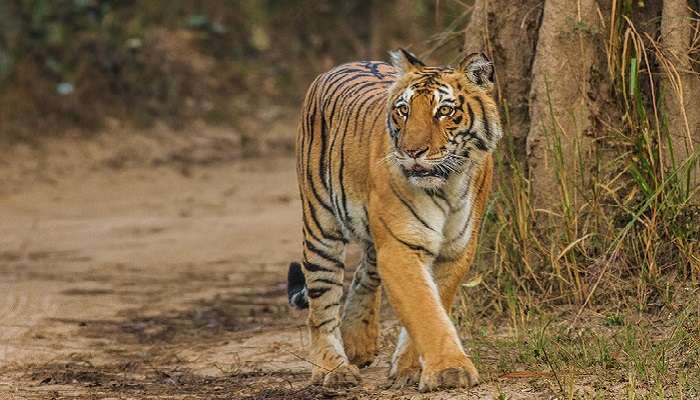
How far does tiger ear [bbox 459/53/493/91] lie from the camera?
4969 mm

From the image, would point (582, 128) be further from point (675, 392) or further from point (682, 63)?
point (675, 392)

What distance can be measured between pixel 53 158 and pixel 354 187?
798cm

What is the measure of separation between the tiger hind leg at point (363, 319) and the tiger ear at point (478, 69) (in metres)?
1.11

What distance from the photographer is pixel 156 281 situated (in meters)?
8.59

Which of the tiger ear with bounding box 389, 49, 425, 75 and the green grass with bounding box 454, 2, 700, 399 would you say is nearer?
the tiger ear with bounding box 389, 49, 425, 75

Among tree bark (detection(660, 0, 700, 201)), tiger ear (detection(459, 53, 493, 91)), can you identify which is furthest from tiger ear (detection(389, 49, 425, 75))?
tree bark (detection(660, 0, 700, 201))

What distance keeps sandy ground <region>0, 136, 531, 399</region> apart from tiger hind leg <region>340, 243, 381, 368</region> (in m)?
0.10

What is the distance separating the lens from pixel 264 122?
14.5 meters

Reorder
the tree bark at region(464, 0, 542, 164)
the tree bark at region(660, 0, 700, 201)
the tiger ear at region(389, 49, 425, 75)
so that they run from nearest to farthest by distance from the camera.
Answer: the tiger ear at region(389, 49, 425, 75), the tree bark at region(660, 0, 700, 201), the tree bark at region(464, 0, 542, 164)

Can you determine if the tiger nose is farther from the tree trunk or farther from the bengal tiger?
the tree trunk

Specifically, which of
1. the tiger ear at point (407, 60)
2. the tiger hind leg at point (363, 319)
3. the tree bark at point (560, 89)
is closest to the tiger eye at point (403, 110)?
the tiger ear at point (407, 60)

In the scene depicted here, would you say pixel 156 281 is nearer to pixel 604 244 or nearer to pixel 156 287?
pixel 156 287

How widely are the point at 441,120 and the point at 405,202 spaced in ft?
1.08

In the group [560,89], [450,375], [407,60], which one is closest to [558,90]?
[560,89]
